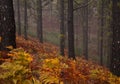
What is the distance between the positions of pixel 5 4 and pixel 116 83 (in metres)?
4.62

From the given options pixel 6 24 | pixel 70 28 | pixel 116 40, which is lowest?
pixel 116 40

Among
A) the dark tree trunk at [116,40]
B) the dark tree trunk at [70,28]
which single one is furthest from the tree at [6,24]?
the dark tree trunk at [70,28]

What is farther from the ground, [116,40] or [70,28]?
[70,28]

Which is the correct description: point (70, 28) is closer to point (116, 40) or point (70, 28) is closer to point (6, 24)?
point (116, 40)

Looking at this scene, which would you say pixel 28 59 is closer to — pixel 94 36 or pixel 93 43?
pixel 93 43

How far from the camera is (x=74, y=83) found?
7.53 meters

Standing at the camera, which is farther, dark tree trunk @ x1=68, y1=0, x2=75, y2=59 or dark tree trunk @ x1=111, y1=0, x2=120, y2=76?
dark tree trunk @ x1=68, y1=0, x2=75, y2=59

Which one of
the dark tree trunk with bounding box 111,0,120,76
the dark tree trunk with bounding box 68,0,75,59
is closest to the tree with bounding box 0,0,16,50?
the dark tree trunk with bounding box 111,0,120,76

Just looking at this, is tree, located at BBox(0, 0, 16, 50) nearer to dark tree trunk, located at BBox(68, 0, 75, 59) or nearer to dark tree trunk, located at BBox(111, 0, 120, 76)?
dark tree trunk, located at BBox(111, 0, 120, 76)

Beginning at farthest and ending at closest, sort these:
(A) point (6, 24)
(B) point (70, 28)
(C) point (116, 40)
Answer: (B) point (70, 28)
(C) point (116, 40)
(A) point (6, 24)

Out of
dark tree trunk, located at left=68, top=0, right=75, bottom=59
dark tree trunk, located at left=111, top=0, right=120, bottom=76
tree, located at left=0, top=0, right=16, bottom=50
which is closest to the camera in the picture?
tree, located at left=0, top=0, right=16, bottom=50

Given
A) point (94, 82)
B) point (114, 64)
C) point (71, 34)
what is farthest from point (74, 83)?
point (71, 34)

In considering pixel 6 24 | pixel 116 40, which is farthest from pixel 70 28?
pixel 6 24

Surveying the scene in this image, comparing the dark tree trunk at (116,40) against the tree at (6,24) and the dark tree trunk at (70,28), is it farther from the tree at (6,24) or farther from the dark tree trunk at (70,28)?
the dark tree trunk at (70,28)
